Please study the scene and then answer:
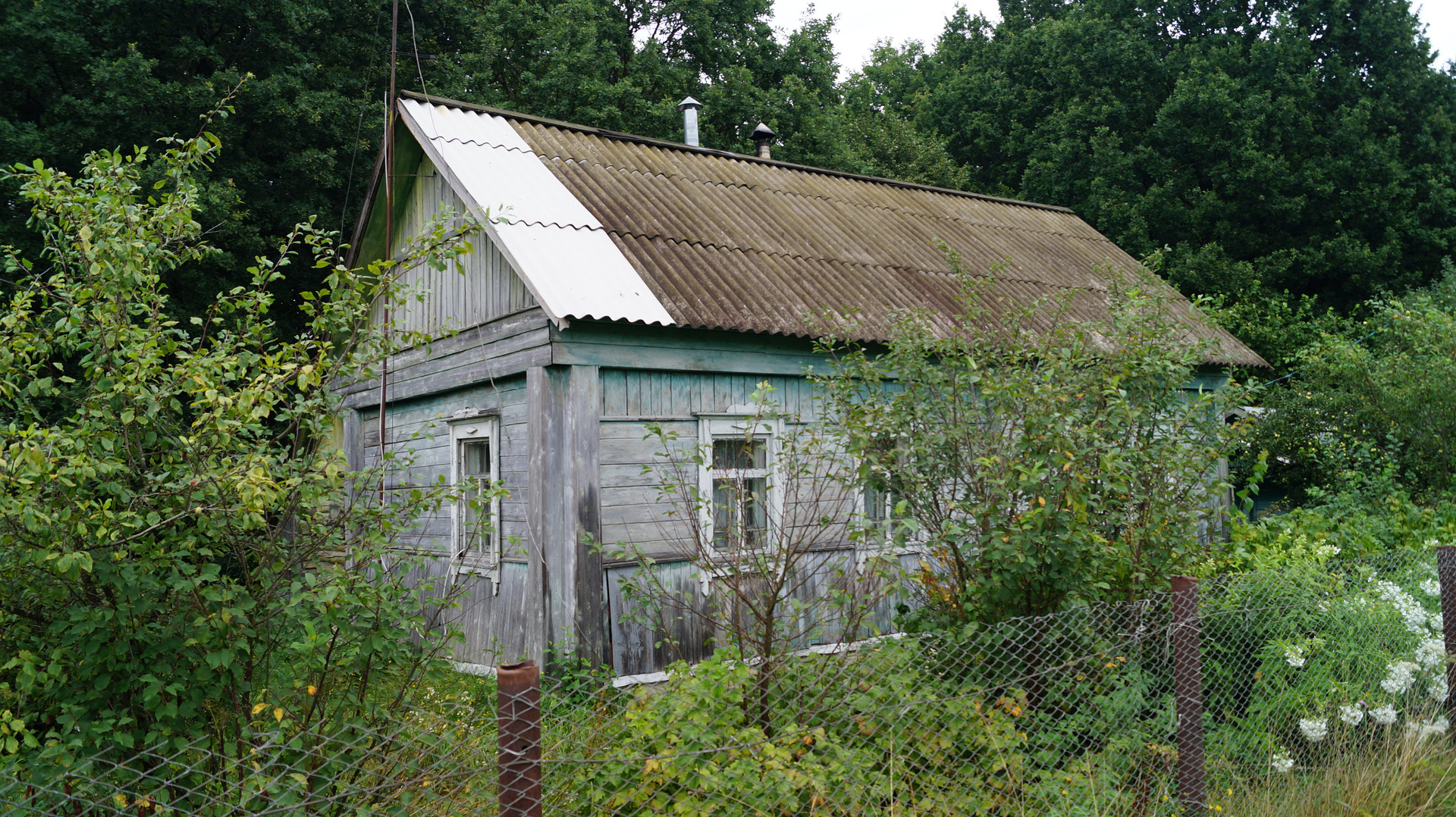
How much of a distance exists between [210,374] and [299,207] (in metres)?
16.9

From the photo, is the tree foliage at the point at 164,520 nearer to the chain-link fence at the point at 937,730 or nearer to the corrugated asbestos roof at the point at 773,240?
the chain-link fence at the point at 937,730

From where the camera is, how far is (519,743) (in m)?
2.72

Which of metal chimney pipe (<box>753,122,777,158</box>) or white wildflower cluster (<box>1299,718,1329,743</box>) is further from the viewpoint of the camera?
metal chimney pipe (<box>753,122,777,158</box>)

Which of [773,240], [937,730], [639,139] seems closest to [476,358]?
[773,240]

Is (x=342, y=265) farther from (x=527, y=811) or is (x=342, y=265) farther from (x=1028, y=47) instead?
(x=1028, y=47)

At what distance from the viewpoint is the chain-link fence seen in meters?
3.18

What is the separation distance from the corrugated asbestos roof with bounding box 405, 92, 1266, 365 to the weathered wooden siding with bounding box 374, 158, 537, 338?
57cm

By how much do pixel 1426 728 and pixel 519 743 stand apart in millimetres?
4869

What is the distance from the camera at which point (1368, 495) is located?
959cm

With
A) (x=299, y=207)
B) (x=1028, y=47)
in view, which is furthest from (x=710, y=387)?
(x=1028, y=47)

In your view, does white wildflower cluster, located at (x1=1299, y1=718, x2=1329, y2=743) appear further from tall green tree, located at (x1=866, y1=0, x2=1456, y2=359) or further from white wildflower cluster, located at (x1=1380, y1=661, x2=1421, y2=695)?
tall green tree, located at (x1=866, y1=0, x2=1456, y2=359)

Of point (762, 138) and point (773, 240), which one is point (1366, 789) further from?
point (762, 138)

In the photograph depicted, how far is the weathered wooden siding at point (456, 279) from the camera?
793 centimetres

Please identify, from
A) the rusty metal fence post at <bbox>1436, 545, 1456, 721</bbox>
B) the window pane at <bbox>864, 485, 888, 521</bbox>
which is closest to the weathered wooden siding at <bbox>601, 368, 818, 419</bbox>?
the window pane at <bbox>864, 485, 888, 521</bbox>
